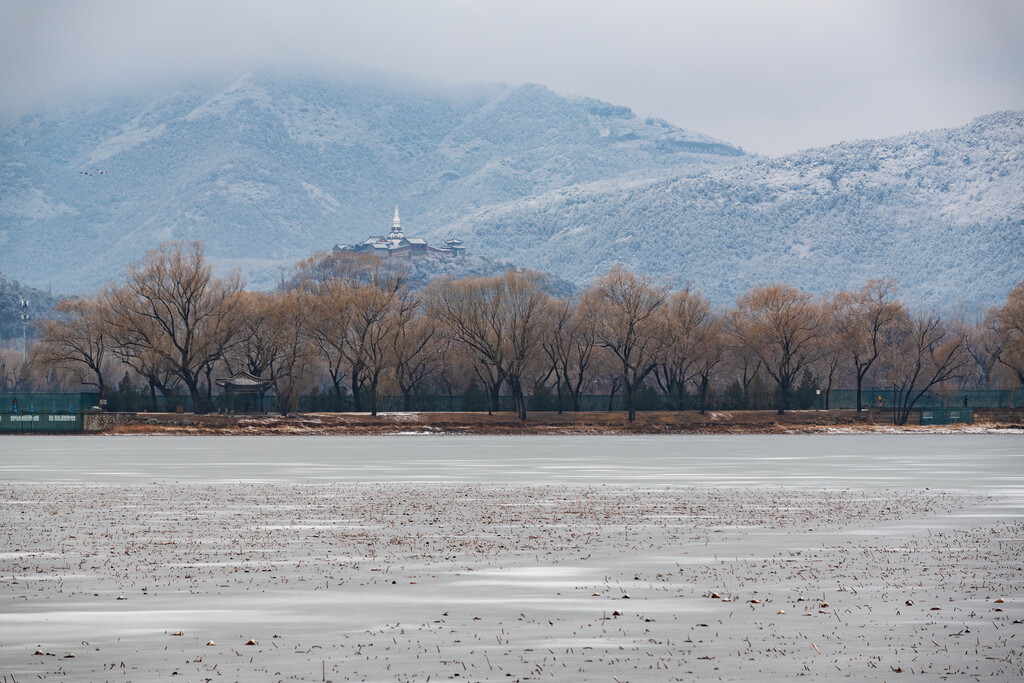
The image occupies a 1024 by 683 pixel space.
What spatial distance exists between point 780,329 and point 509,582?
100 m

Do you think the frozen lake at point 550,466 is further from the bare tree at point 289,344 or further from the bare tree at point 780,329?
the bare tree at point 780,329

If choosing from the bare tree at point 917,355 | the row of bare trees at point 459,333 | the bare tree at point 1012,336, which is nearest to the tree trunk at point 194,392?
the row of bare trees at point 459,333

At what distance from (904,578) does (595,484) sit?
61.5 feet

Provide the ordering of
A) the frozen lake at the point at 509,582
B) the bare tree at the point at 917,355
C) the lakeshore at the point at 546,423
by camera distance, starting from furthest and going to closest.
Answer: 1. the bare tree at the point at 917,355
2. the lakeshore at the point at 546,423
3. the frozen lake at the point at 509,582

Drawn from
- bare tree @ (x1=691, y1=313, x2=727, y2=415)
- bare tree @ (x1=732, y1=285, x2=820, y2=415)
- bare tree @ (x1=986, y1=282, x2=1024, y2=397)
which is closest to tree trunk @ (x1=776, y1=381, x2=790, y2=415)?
bare tree @ (x1=732, y1=285, x2=820, y2=415)

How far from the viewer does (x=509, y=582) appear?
16.5 metres

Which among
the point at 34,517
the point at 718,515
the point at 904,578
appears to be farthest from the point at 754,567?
the point at 34,517

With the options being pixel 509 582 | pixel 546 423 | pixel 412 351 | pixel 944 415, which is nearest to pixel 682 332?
pixel 546 423

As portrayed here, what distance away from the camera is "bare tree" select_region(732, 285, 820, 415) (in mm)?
113688

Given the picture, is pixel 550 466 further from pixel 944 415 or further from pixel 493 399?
pixel 944 415

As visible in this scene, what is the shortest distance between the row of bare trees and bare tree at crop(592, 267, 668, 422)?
6.9 inches

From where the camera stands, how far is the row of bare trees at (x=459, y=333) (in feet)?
351

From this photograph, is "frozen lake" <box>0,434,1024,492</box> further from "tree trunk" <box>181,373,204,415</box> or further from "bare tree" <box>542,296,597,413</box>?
"bare tree" <box>542,296,597,413</box>

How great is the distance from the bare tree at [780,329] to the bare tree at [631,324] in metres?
8.83
